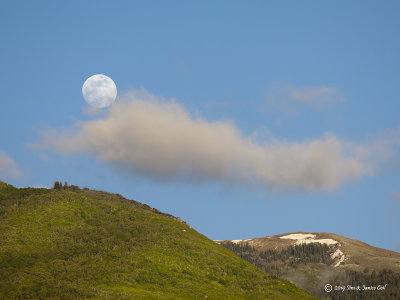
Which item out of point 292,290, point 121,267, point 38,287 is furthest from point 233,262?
point 38,287

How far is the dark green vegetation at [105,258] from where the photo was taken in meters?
59.1

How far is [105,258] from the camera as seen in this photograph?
70.9 metres

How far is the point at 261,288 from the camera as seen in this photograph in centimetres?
7469

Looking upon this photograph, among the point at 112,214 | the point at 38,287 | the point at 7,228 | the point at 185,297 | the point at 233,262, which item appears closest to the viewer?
the point at 38,287

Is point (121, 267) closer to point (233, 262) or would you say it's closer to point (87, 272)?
point (87, 272)

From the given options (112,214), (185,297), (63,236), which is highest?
(112,214)

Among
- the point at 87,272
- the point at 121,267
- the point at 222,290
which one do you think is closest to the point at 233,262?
the point at 222,290

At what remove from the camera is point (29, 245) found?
73.4 meters

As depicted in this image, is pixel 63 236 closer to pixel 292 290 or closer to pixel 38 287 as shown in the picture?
pixel 38 287

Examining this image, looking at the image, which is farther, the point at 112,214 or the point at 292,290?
the point at 112,214

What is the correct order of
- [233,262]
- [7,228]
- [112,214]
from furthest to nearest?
[112,214]
[233,262]
[7,228]

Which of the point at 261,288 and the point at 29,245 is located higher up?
the point at 29,245

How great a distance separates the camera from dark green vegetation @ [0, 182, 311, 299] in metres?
59.1

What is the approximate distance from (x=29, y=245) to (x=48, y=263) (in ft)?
30.1
